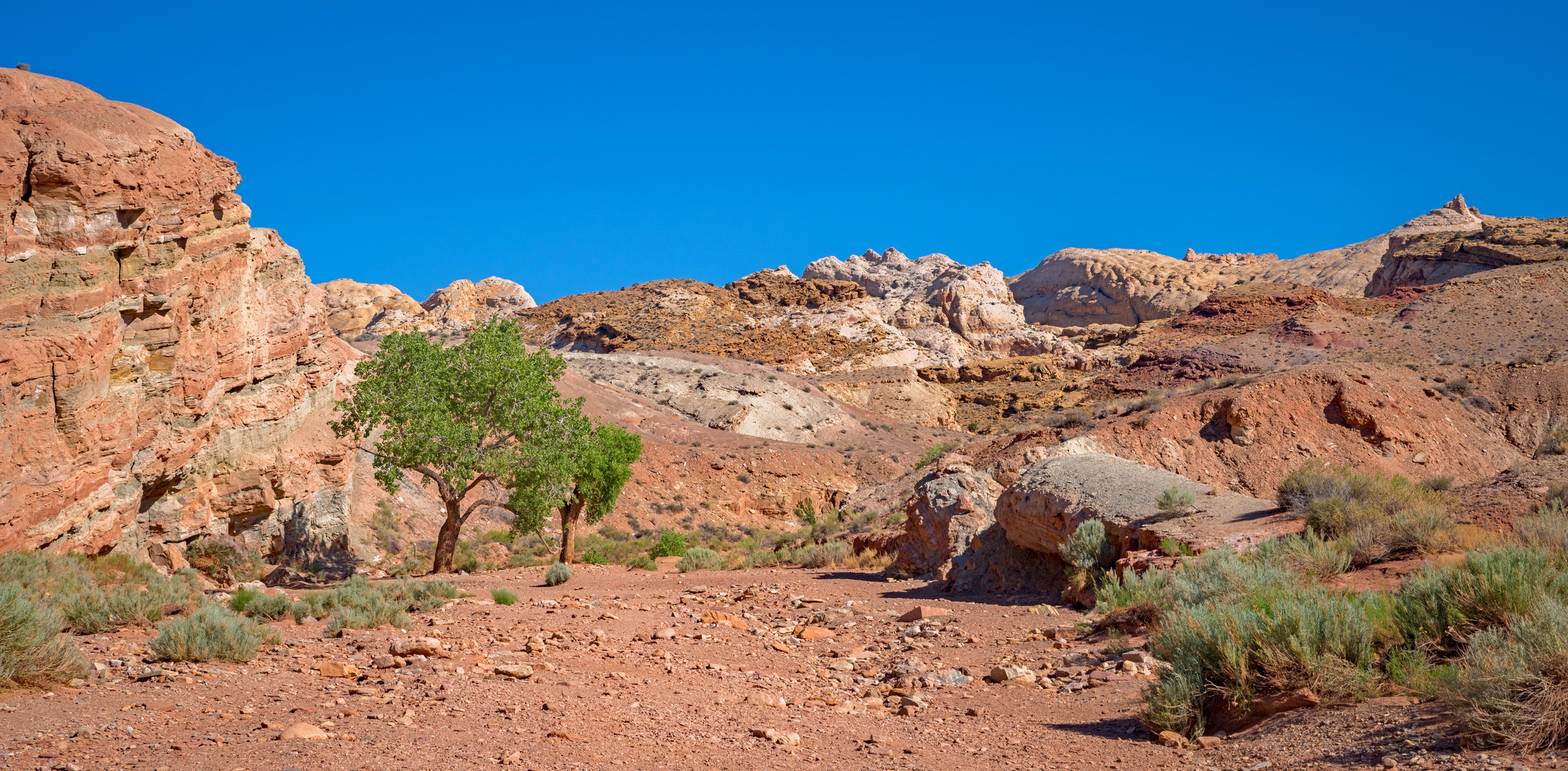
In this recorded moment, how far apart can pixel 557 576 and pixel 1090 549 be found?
1066 cm

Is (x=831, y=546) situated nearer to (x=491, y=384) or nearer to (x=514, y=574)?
(x=514, y=574)

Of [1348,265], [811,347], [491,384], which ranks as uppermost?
[1348,265]

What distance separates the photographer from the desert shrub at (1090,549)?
1144 cm

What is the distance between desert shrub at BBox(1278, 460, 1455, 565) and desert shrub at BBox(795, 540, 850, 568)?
10.0m

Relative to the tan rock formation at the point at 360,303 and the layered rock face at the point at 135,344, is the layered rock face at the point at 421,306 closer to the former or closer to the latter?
the tan rock formation at the point at 360,303

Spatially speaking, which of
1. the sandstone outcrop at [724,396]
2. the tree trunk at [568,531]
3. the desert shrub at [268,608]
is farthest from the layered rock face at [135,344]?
the sandstone outcrop at [724,396]

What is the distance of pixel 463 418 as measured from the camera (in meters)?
20.3

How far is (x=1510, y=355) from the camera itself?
41.6 meters

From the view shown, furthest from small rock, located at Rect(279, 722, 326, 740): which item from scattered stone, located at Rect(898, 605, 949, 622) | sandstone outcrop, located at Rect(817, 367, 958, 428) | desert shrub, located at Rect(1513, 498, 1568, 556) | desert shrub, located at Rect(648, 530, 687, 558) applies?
sandstone outcrop, located at Rect(817, 367, 958, 428)

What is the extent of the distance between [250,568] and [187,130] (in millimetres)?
8883

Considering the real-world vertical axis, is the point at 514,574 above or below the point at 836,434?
below

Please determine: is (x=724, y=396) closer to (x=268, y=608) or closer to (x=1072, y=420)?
(x=1072, y=420)

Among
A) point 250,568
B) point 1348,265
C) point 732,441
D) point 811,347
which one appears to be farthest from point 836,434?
point 1348,265

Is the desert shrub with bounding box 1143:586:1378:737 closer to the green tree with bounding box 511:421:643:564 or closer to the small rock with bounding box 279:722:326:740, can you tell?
the small rock with bounding box 279:722:326:740
